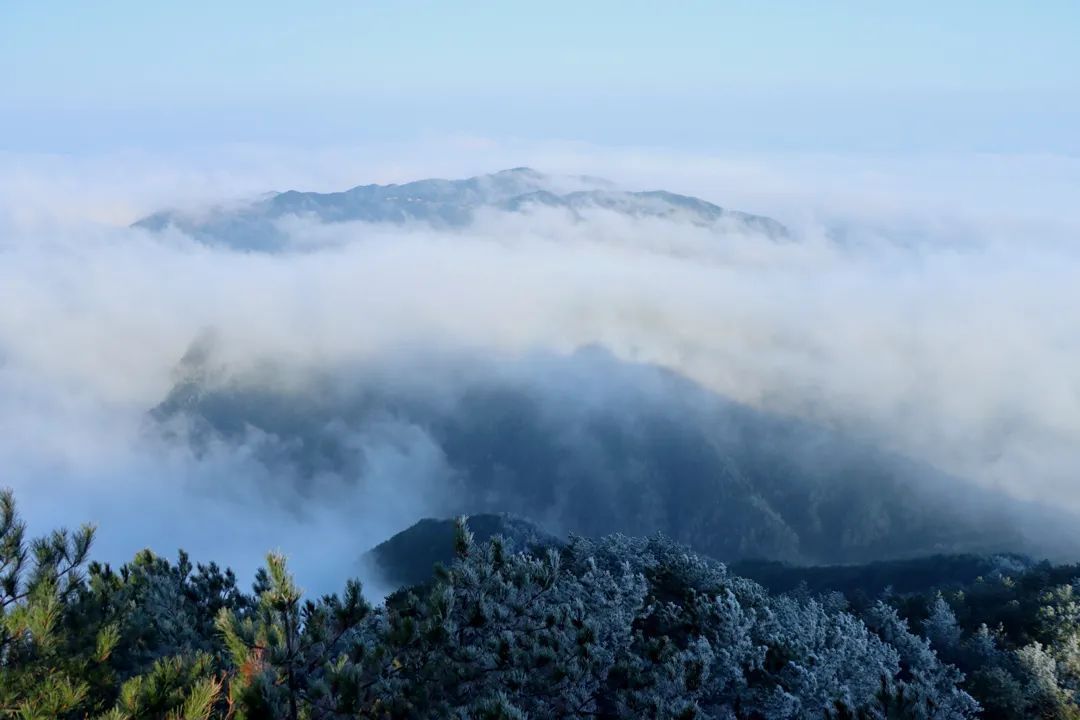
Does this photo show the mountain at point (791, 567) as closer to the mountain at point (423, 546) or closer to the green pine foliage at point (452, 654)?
the mountain at point (423, 546)

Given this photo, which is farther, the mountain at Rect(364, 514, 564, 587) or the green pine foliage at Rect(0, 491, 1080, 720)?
the mountain at Rect(364, 514, 564, 587)

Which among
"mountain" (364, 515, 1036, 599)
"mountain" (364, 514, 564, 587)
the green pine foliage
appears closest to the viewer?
the green pine foliage

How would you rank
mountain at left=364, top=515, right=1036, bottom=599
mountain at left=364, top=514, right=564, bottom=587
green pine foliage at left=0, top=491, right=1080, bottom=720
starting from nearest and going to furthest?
1. green pine foliage at left=0, top=491, right=1080, bottom=720
2. mountain at left=364, top=515, right=1036, bottom=599
3. mountain at left=364, top=514, right=564, bottom=587

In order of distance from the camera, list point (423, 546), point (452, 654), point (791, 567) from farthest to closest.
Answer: point (423, 546) < point (791, 567) < point (452, 654)

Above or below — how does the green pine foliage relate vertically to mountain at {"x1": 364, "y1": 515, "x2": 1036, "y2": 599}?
above

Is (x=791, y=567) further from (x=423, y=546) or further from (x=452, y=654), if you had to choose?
(x=452, y=654)

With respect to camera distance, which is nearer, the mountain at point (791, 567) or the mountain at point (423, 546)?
the mountain at point (791, 567)

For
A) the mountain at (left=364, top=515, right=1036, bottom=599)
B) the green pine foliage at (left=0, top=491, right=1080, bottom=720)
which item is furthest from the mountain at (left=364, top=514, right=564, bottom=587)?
the green pine foliage at (left=0, top=491, right=1080, bottom=720)

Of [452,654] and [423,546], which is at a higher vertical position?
[452,654]

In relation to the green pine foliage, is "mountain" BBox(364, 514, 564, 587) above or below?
below

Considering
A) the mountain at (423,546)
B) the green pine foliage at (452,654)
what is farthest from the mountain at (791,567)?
the green pine foliage at (452,654)

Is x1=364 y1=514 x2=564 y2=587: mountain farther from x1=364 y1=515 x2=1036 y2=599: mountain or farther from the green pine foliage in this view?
the green pine foliage

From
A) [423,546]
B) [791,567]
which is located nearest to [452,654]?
[791,567]

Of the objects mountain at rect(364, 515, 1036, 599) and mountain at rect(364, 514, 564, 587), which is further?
mountain at rect(364, 514, 564, 587)
